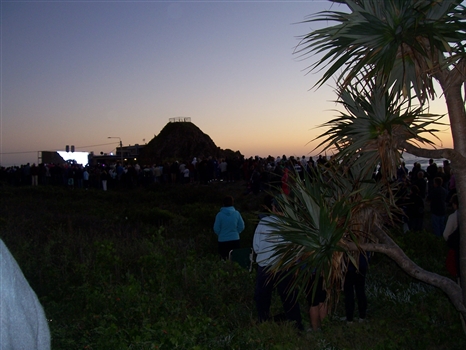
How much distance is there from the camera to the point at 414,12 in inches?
156

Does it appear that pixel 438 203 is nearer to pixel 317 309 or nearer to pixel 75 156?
pixel 317 309

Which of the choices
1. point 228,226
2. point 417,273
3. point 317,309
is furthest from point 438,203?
point 417,273

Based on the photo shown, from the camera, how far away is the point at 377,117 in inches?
180

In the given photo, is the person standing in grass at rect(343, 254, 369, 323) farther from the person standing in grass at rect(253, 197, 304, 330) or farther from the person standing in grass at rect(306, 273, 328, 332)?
the person standing in grass at rect(253, 197, 304, 330)

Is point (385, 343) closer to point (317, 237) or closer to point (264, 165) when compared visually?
point (317, 237)

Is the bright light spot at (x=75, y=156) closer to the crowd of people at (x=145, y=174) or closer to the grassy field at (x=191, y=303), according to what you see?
the crowd of people at (x=145, y=174)

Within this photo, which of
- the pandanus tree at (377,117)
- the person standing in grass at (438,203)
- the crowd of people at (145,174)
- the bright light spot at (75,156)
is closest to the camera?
the pandanus tree at (377,117)

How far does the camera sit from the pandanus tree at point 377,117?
403 cm

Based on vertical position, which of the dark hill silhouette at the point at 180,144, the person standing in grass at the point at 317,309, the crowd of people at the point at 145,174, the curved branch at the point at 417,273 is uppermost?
the dark hill silhouette at the point at 180,144

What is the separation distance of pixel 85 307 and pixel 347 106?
4712mm

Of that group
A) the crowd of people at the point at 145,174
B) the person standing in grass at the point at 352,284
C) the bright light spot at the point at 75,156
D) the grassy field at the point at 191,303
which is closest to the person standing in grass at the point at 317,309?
the grassy field at the point at 191,303

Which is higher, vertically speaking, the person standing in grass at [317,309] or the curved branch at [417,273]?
the curved branch at [417,273]

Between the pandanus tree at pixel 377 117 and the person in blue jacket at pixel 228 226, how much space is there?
4239 mm

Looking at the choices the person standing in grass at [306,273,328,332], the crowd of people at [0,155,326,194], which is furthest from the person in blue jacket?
the crowd of people at [0,155,326,194]
